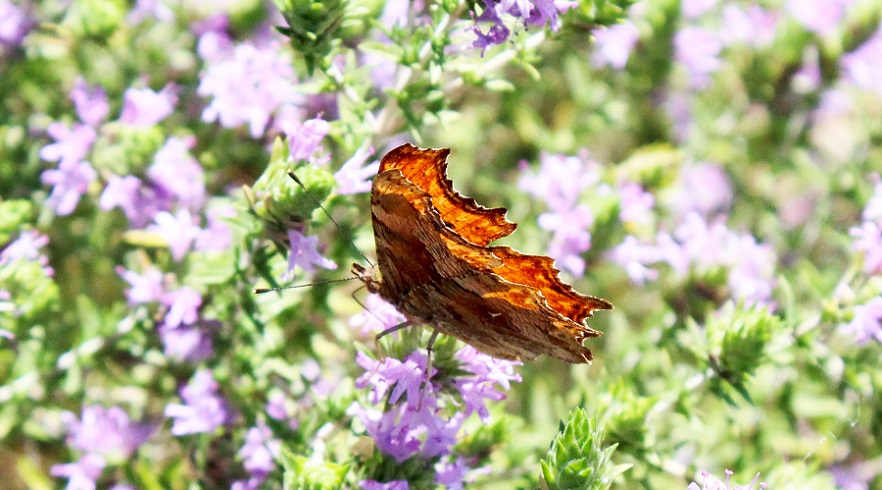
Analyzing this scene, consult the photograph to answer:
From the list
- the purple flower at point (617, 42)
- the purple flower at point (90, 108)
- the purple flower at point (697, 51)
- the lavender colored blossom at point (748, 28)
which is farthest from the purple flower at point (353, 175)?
the lavender colored blossom at point (748, 28)

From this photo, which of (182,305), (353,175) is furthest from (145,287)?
(353,175)

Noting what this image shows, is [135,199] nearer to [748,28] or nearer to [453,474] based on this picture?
[453,474]

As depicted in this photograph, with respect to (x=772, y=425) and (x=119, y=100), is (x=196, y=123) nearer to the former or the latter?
(x=119, y=100)

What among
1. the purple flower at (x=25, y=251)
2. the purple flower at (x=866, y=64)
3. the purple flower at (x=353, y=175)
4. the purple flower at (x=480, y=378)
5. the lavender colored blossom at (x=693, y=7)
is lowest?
the purple flower at (x=25, y=251)

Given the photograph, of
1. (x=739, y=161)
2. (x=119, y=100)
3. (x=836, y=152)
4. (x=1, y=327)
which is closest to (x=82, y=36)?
(x=119, y=100)

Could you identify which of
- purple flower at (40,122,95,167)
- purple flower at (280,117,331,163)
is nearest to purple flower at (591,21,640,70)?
purple flower at (280,117,331,163)

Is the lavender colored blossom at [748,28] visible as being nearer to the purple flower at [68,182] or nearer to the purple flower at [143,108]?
the purple flower at [143,108]
